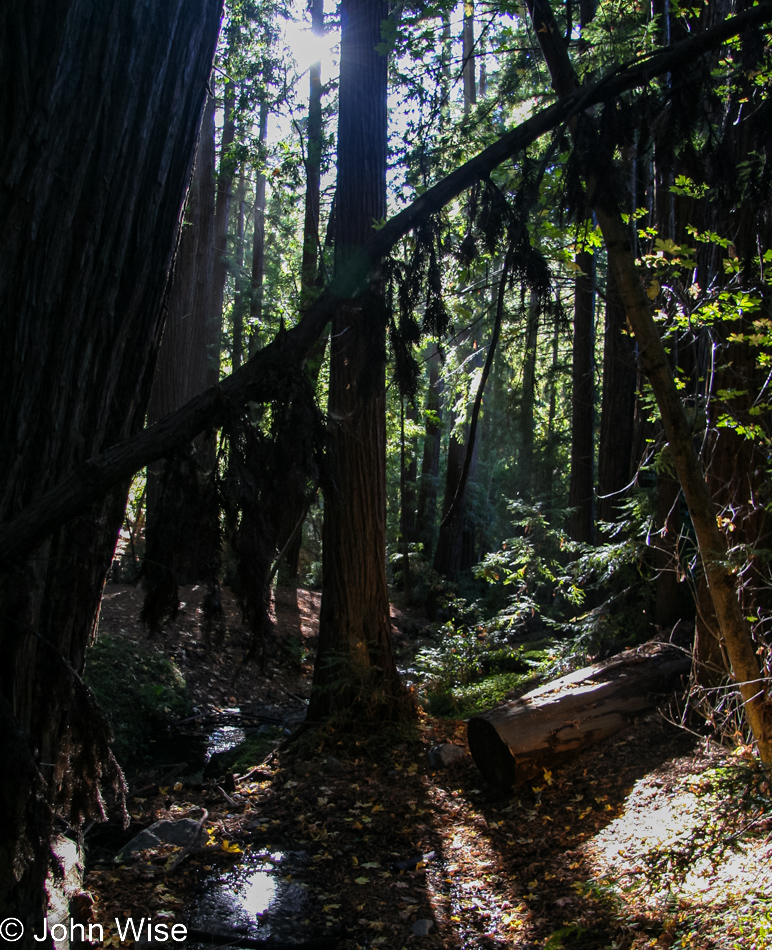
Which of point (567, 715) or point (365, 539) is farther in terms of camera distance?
point (365, 539)

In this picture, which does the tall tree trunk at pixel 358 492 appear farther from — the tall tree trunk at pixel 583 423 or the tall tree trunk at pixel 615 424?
the tall tree trunk at pixel 583 423

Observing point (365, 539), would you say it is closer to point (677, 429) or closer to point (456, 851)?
point (456, 851)

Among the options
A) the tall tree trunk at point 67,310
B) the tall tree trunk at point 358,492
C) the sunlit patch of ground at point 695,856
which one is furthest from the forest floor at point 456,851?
the tall tree trunk at point 67,310

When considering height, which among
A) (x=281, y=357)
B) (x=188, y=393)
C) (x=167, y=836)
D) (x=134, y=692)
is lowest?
(x=167, y=836)

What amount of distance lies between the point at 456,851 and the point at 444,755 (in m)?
1.40

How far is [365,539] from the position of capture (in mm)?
6859

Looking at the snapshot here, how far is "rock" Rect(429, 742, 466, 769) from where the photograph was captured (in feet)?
20.1

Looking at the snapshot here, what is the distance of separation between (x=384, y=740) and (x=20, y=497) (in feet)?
16.0

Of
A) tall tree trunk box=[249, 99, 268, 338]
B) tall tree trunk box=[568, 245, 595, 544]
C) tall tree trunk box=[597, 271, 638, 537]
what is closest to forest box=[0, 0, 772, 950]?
tall tree trunk box=[597, 271, 638, 537]

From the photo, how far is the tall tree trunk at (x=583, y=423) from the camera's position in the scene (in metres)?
11.3

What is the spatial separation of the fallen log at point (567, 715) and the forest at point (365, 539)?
0.11ft

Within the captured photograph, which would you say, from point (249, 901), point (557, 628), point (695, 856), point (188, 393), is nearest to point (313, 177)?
point (188, 393)

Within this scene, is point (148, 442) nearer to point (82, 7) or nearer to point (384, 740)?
point (82, 7)

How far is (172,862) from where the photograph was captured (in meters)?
4.26
